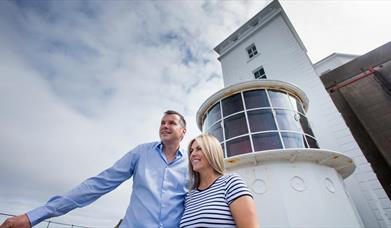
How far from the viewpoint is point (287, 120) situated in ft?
20.2

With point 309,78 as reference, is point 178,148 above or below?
below

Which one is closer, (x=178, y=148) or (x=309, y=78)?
(x=178, y=148)

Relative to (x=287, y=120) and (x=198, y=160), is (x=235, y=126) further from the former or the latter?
(x=198, y=160)

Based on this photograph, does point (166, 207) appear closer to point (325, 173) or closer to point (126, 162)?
point (126, 162)

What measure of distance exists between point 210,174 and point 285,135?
472cm

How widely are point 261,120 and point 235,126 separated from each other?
0.86 meters

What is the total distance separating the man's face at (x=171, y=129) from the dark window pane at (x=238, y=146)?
4.04 m

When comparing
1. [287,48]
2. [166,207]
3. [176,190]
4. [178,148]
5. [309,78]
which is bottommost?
[166,207]

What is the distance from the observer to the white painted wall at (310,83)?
6.41m

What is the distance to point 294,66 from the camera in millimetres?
10227

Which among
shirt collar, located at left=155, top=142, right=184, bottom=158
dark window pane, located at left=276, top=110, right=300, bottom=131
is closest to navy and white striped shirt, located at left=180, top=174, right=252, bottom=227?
shirt collar, located at left=155, top=142, right=184, bottom=158

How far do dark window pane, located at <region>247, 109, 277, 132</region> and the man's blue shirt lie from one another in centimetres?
439

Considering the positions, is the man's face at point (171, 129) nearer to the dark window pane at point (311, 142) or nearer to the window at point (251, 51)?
the dark window pane at point (311, 142)

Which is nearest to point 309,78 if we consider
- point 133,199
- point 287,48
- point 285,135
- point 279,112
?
point 287,48
